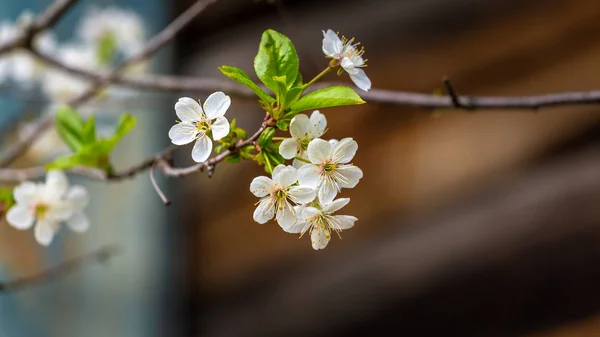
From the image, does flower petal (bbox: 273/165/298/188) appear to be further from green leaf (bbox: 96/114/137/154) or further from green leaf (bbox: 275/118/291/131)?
green leaf (bbox: 96/114/137/154)

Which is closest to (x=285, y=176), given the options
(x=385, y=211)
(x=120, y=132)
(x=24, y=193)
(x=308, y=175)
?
(x=308, y=175)

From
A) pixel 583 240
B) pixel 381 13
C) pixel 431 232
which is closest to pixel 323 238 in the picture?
pixel 583 240

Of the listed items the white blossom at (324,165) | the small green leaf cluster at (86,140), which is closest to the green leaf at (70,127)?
the small green leaf cluster at (86,140)

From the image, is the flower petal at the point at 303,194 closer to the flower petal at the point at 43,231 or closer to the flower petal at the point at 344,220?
the flower petal at the point at 344,220

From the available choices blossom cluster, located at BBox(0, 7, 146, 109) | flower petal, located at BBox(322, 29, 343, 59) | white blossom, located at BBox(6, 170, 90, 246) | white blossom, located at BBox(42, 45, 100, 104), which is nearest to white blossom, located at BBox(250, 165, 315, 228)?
flower petal, located at BBox(322, 29, 343, 59)

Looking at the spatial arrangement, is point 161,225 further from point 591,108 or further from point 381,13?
point 591,108
